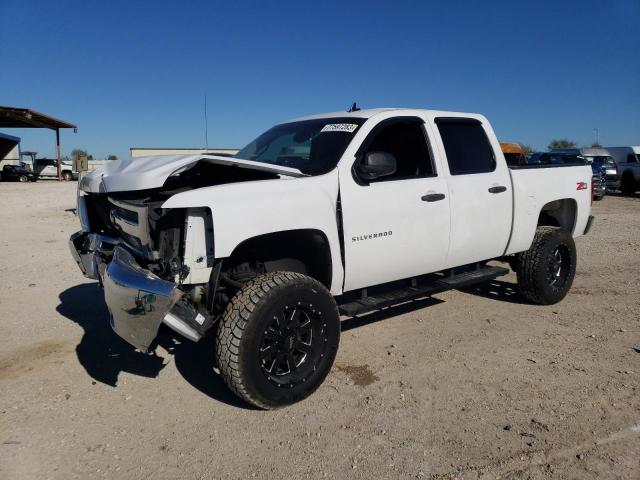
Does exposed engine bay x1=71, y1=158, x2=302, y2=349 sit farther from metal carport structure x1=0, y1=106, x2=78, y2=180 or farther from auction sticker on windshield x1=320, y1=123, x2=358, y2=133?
metal carport structure x1=0, y1=106, x2=78, y2=180

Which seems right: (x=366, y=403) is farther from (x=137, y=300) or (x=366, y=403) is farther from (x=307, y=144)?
(x=307, y=144)

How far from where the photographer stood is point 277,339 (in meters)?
3.31

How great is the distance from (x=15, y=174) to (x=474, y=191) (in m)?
37.6

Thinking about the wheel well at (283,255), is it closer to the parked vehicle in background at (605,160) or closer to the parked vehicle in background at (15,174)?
the parked vehicle in background at (605,160)

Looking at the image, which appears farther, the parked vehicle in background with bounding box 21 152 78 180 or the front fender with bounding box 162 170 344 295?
the parked vehicle in background with bounding box 21 152 78 180

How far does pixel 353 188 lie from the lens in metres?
3.76

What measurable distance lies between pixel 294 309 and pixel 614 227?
1103 cm

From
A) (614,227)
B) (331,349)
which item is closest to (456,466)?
(331,349)

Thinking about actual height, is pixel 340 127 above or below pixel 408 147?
above

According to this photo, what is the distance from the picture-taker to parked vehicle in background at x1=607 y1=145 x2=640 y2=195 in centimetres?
2122

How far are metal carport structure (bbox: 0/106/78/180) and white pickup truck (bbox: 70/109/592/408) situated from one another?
31.2 m

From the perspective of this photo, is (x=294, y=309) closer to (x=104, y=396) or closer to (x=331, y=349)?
(x=331, y=349)

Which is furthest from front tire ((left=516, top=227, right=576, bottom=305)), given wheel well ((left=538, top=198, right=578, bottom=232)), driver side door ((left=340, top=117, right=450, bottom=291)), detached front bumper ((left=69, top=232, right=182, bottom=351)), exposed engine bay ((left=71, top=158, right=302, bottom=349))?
detached front bumper ((left=69, top=232, right=182, bottom=351))

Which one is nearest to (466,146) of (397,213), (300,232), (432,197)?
(432,197)
